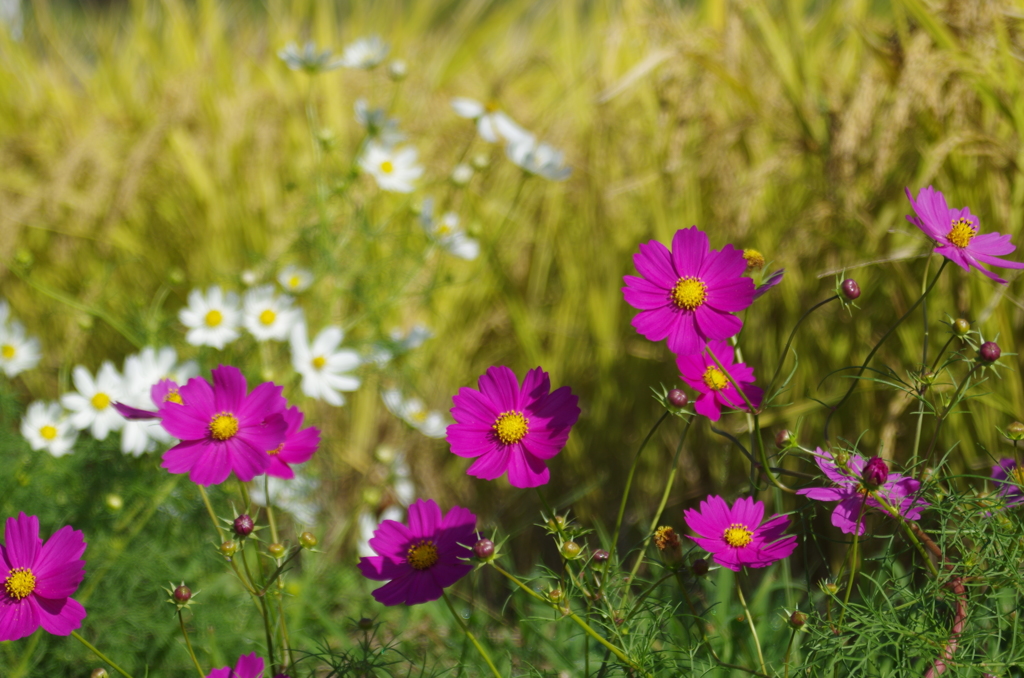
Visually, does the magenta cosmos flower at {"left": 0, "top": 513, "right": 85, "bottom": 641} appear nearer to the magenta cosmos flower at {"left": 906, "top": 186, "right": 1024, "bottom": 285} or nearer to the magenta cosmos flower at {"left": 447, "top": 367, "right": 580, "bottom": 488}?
the magenta cosmos flower at {"left": 447, "top": 367, "right": 580, "bottom": 488}

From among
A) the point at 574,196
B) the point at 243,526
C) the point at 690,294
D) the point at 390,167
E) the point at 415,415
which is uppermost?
the point at 690,294

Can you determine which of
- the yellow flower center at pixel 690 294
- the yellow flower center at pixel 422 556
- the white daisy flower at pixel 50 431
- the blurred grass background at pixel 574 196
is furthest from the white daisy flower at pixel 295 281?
the yellow flower center at pixel 690 294

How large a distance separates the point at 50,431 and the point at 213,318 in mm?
298

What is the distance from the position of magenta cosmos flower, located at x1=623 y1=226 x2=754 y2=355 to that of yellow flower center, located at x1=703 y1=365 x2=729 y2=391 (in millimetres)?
95

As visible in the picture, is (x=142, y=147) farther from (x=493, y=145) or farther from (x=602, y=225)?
(x=602, y=225)

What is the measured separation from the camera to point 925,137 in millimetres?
1318

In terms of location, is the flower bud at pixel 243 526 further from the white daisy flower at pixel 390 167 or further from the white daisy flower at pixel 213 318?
the white daisy flower at pixel 390 167

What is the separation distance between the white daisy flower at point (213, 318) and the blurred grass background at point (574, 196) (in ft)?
0.18

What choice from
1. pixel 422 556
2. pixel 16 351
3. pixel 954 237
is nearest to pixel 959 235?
pixel 954 237

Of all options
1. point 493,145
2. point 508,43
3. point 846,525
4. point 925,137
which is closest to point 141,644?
point 846,525

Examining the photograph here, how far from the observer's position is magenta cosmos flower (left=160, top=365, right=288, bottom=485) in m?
0.65

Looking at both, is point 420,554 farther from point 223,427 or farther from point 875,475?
point 875,475

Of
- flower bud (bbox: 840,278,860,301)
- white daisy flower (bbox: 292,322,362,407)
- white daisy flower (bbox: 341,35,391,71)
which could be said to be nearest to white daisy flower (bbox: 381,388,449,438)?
white daisy flower (bbox: 292,322,362,407)

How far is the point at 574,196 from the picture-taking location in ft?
5.88
